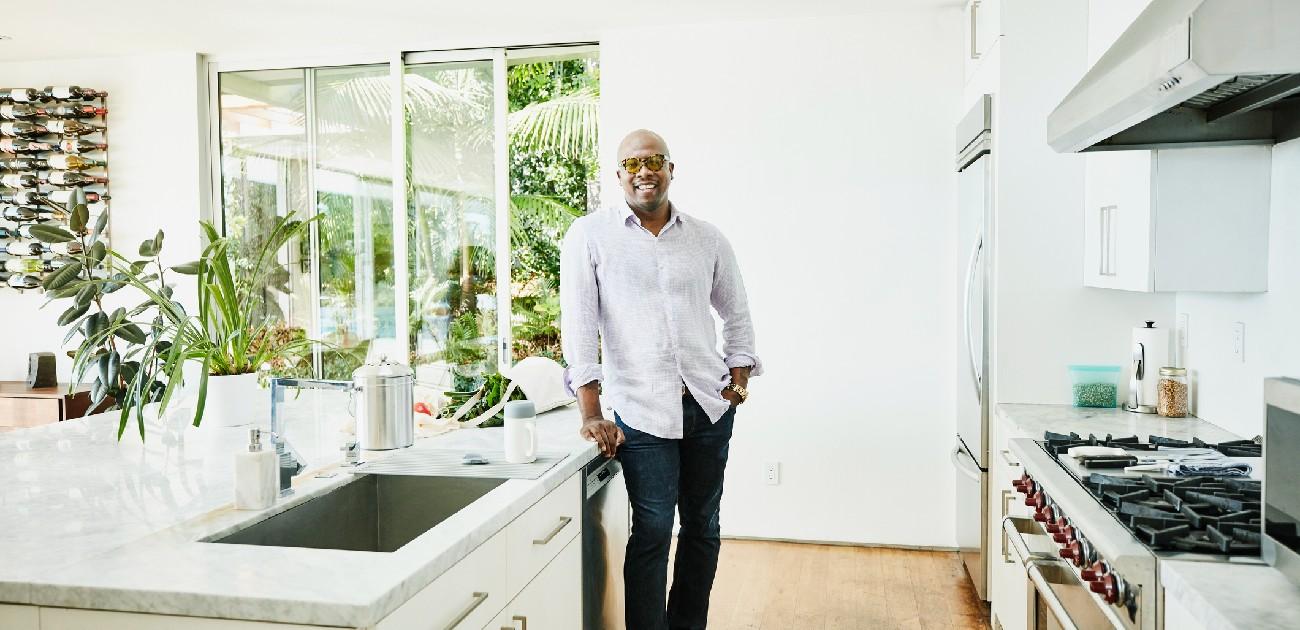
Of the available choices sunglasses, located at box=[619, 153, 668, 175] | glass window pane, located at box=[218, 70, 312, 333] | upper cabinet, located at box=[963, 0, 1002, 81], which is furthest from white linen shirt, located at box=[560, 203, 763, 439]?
glass window pane, located at box=[218, 70, 312, 333]

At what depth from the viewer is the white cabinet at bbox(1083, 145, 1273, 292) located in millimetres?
2379

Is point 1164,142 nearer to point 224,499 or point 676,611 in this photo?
point 676,611

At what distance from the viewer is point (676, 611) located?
8.63ft

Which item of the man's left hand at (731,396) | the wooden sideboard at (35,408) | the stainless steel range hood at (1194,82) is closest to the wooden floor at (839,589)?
the man's left hand at (731,396)

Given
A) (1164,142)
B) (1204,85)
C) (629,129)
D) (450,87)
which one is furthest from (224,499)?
(450,87)

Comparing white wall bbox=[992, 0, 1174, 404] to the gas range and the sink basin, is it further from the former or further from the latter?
the sink basin

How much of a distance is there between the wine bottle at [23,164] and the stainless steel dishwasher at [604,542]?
13.4 ft

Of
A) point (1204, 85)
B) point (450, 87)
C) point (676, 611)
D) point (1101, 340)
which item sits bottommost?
point (676, 611)

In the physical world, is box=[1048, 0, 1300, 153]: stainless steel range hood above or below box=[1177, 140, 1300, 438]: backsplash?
above

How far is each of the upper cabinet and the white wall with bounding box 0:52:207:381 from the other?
3746mm

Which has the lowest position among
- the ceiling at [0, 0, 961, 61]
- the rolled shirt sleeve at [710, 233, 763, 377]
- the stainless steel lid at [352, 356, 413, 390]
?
the stainless steel lid at [352, 356, 413, 390]

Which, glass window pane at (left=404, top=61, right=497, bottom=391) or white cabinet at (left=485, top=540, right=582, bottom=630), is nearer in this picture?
white cabinet at (left=485, top=540, right=582, bottom=630)

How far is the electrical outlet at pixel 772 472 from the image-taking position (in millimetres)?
4285

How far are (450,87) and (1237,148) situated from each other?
3.50 metres
